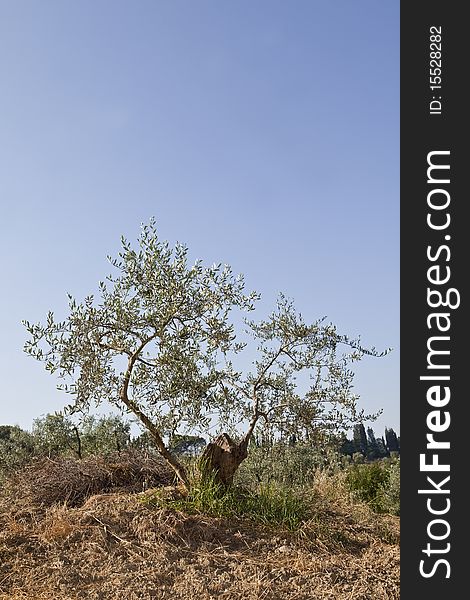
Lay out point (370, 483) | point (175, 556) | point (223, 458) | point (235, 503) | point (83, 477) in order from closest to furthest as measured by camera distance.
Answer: point (175, 556), point (235, 503), point (223, 458), point (83, 477), point (370, 483)

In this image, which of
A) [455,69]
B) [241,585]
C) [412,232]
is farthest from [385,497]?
[455,69]

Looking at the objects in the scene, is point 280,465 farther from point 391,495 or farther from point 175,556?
point 175,556

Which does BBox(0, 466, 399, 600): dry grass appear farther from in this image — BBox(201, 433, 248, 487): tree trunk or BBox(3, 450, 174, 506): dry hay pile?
BBox(201, 433, 248, 487): tree trunk

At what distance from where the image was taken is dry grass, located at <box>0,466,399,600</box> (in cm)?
623

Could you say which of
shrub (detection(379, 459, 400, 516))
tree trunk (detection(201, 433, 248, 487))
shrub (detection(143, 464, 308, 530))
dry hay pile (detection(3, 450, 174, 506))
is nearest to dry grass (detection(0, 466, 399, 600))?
shrub (detection(143, 464, 308, 530))

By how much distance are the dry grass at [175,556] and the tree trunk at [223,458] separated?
2.86 feet

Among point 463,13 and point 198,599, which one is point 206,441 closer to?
point 198,599

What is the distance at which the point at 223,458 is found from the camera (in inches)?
348

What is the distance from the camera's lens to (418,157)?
5969 millimetres

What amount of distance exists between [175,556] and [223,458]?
79.7 inches

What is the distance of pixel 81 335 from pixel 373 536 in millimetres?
4783

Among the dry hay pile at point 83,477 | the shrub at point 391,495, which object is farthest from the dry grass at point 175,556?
the shrub at point 391,495

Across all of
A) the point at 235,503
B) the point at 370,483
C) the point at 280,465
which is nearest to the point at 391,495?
the point at 370,483

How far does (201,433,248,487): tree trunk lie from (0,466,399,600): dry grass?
2.86 ft
